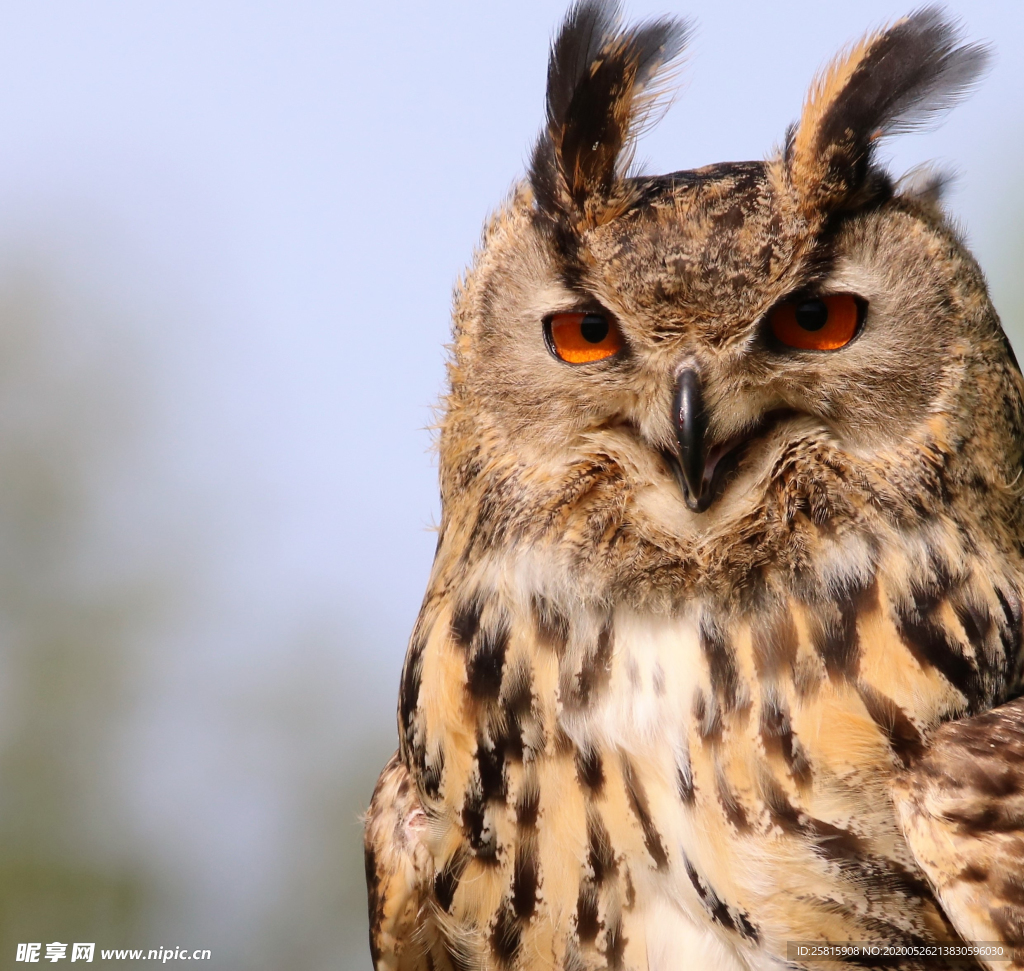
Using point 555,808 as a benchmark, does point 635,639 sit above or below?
above

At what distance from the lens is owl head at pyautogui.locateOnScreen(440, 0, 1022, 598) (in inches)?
73.2

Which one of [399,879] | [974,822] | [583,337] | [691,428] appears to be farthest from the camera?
[399,879]

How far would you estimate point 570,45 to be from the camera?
2264 millimetres

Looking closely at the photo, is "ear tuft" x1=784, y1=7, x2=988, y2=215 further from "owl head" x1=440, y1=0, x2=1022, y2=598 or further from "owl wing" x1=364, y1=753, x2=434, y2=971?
"owl wing" x1=364, y1=753, x2=434, y2=971

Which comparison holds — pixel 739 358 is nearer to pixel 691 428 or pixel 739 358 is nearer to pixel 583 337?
pixel 691 428

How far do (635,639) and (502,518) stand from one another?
1.03 ft

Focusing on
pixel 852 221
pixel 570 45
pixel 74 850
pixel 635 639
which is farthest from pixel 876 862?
pixel 74 850

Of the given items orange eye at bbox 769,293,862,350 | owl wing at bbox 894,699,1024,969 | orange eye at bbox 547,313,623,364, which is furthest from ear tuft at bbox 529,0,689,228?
owl wing at bbox 894,699,1024,969

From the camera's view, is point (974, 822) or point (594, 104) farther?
point (594, 104)

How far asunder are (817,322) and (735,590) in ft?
1.45

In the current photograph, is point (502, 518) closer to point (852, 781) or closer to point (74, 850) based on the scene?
point (852, 781)

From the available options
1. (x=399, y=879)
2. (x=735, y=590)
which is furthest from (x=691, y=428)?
(x=399, y=879)

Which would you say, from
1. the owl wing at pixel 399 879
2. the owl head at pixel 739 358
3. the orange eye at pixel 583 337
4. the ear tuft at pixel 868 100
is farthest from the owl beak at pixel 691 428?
the owl wing at pixel 399 879

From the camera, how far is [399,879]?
2129 millimetres
